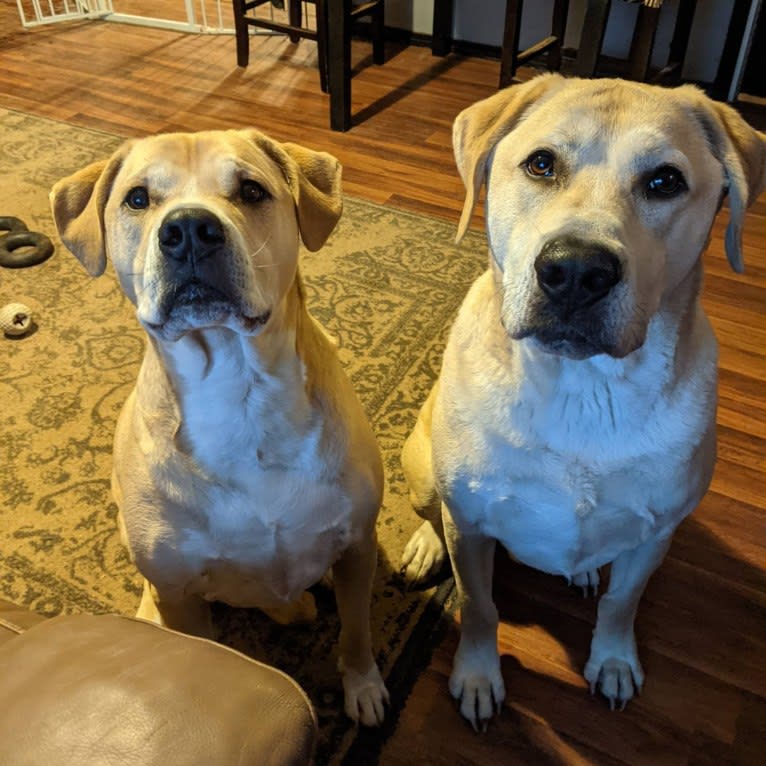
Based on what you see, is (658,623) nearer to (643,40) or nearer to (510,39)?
(643,40)

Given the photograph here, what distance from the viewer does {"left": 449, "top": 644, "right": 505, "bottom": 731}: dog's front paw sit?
→ 1706mm

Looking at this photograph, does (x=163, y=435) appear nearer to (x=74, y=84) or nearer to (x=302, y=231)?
(x=302, y=231)

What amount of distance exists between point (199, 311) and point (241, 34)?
14.4 ft

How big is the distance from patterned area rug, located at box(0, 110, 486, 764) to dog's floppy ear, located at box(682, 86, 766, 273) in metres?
1.17

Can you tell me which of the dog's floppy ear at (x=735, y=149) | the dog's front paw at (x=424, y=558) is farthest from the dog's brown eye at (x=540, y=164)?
the dog's front paw at (x=424, y=558)

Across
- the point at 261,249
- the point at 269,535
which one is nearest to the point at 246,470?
the point at 269,535

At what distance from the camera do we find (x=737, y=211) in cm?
130

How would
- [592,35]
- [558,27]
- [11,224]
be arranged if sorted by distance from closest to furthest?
[11,224] < [592,35] < [558,27]

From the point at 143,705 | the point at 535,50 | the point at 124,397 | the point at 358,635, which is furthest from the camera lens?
the point at 535,50

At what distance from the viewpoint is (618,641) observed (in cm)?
173

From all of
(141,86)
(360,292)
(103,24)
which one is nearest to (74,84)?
(141,86)

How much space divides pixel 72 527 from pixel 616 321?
1589mm

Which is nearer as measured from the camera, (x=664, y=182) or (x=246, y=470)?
(x=664, y=182)

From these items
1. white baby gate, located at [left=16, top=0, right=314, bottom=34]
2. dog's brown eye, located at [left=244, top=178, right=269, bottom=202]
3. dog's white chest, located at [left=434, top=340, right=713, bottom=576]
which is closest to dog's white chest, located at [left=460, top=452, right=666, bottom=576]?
dog's white chest, located at [left=434, top=340, right=713, bottom=576]
